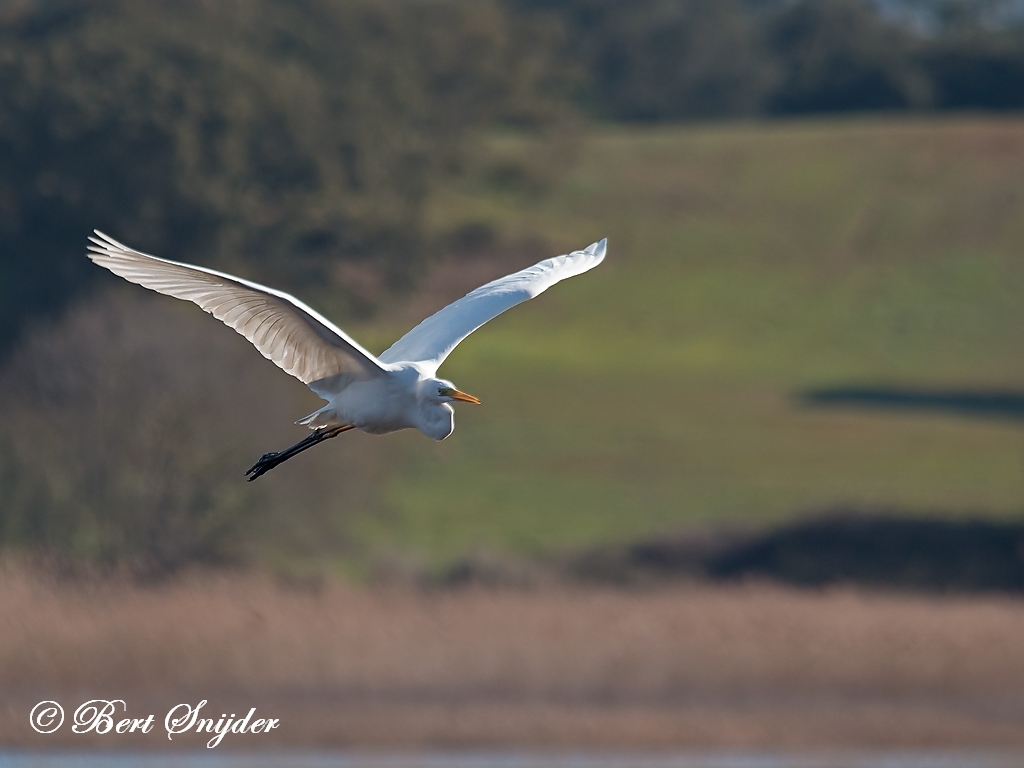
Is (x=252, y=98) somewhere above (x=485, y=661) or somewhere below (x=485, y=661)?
above

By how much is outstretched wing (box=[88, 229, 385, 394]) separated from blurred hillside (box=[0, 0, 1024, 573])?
12.4m

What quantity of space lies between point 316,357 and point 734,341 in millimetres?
36190

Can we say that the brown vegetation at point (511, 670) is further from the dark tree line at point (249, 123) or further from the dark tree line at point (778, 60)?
the dark tree line at point (778, 60)

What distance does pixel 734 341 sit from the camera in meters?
44.5

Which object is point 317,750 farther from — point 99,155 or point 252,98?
point 252,98

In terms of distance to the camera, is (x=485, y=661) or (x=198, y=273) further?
(x=485, y=661)

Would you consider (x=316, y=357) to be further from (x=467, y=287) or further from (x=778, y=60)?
(x=778, y=60)

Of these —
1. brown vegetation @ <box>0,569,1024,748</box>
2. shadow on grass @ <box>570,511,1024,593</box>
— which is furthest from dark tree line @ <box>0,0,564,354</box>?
brown vegetation @ <box>0,569,1024,748</box>

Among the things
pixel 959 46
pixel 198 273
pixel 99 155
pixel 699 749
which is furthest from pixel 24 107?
pixel 959 46

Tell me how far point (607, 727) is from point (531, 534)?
14012mm

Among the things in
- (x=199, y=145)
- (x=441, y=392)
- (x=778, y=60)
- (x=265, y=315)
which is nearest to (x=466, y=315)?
(x=441, y=392)

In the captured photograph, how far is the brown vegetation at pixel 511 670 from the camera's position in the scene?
669 inches

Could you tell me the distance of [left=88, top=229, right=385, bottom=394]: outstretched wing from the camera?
8.42 metres

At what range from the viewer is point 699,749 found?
16.6m
